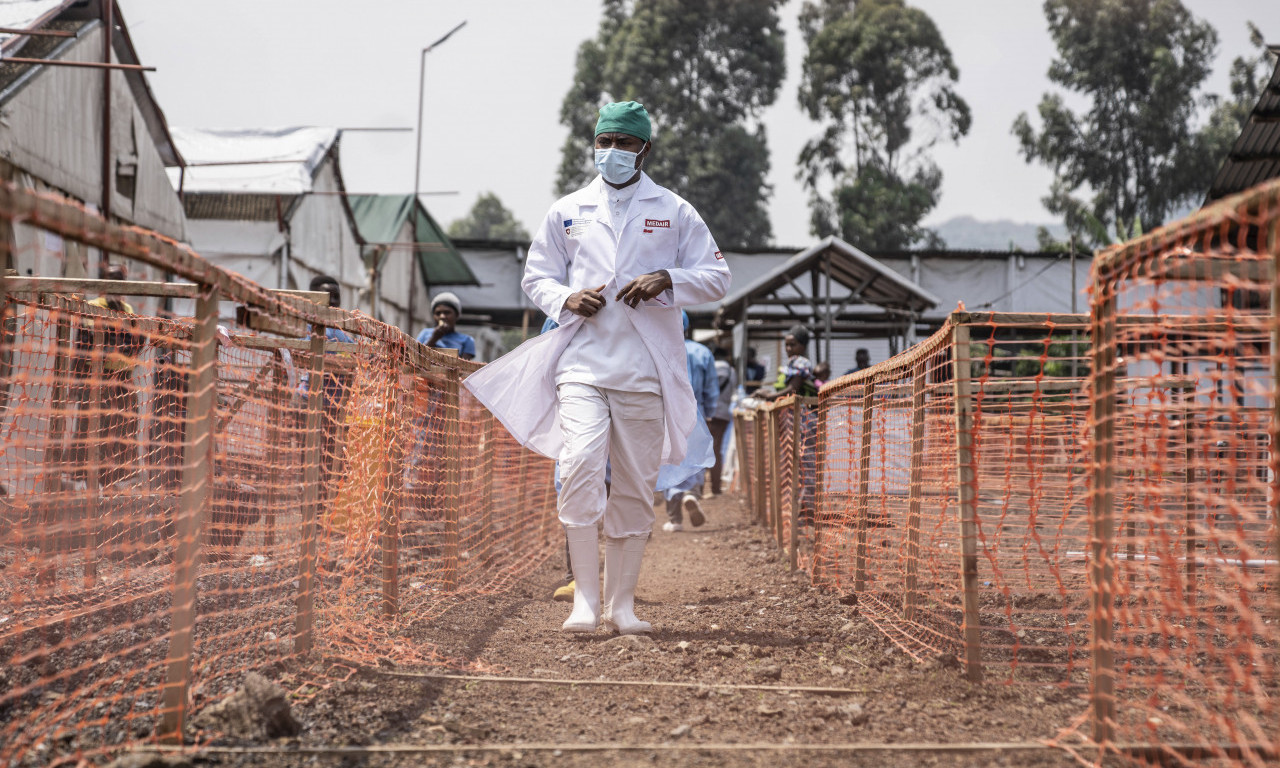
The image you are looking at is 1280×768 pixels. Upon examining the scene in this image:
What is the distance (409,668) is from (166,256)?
1.67m

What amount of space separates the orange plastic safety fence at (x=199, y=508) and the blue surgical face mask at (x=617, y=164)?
114 centimetres

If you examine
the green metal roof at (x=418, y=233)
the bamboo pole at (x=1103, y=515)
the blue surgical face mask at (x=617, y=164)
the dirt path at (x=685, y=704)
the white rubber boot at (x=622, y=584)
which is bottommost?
the dirt path at (x=685, y=704)

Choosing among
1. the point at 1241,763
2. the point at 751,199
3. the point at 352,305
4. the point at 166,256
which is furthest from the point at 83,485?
the point at 751,199

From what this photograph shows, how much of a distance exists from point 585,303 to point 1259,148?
50.9ft

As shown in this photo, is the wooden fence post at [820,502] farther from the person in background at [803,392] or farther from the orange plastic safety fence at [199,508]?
the orange plastic safety fence at [199,508]

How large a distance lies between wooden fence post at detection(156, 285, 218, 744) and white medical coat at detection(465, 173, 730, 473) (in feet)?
6.65

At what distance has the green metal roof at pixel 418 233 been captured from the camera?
75.4 feet

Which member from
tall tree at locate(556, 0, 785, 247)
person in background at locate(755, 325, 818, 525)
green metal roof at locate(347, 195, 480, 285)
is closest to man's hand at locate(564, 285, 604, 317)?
person in background at locate(755, 325, 818, 525)

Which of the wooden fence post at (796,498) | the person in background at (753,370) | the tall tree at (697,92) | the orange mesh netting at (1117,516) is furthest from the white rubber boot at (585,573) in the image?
the tall tree at (697,92)

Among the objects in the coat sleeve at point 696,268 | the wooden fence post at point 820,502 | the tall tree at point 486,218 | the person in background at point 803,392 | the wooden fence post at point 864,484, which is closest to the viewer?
the coat sleeve at point 696,268

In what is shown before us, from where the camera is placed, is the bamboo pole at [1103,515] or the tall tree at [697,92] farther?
the tall tree at [697,92]

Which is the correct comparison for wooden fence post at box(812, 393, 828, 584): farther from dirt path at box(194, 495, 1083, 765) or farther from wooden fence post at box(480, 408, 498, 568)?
wooden fence post at box(480, 408, 498, 568)

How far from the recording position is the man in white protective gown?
14.6ft

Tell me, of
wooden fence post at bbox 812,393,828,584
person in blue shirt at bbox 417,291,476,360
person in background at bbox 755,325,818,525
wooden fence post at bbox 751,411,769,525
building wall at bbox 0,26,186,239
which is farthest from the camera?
building wall at bbox 0,26,186,239
